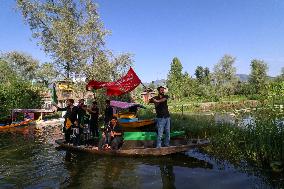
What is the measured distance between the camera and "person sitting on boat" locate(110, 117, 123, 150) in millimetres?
12906

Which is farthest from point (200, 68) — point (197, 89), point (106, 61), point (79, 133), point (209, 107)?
point (79, 133)

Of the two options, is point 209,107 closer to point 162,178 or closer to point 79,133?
point 79,133

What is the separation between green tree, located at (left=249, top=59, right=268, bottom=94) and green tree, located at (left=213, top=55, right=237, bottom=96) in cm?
477

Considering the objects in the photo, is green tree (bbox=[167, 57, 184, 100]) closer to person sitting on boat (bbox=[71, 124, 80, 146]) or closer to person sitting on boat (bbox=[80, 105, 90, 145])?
person sitting on boat (bbox=[80, 105, 90, 145])

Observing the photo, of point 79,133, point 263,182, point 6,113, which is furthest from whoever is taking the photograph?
point 6,113

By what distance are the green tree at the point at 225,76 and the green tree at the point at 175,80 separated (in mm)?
9789

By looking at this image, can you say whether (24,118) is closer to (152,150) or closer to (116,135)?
(116,135)

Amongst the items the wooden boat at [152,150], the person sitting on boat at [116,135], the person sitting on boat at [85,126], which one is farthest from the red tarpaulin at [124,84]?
the wooden boat at [152,150]

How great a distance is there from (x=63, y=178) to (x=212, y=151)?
20.3ft

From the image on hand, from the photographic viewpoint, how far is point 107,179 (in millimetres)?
9984

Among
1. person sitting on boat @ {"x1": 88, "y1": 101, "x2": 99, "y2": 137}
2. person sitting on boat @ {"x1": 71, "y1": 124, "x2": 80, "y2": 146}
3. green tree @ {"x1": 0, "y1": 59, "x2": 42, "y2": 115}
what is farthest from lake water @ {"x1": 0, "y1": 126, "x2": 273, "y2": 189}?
green tree @ {"x1": 0, "y1": 59, "x2": 42, "y2": 115}

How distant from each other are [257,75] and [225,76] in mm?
8684

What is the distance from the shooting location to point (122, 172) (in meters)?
10.9

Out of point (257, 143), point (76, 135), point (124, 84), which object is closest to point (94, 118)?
point (76, 135)
